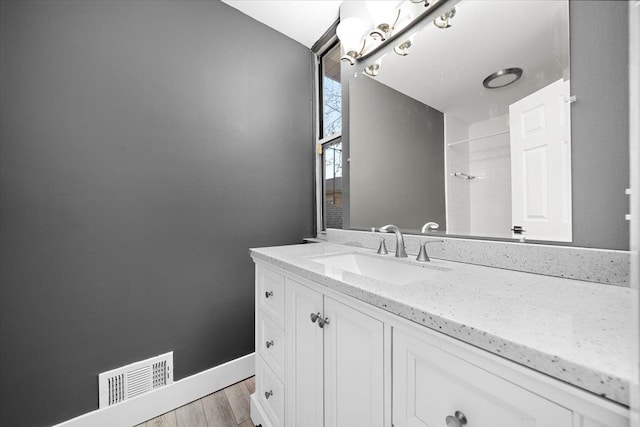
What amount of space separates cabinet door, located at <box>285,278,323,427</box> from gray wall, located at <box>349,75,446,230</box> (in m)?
0.73

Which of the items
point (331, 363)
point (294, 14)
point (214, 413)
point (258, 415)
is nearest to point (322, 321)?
point (331, 363)

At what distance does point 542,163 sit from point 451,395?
814 mm

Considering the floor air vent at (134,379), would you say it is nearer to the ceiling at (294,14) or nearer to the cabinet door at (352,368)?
the cabinet door at (352,368)

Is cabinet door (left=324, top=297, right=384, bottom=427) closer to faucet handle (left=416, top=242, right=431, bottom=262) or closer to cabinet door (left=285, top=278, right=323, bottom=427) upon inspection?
cabinet door (left=285, top=278, right=323, bottom=427)

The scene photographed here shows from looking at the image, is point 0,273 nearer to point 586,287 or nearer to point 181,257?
point 181,257

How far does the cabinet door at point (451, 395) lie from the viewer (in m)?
0.40

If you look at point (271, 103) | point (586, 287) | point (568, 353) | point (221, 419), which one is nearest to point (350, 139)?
point (271, 103)

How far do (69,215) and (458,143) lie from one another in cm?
185

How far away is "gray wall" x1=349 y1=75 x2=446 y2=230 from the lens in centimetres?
126

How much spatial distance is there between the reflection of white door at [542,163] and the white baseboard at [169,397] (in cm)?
179

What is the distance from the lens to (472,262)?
1.01 m

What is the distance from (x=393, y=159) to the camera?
149 cm

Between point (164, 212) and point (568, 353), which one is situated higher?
point (164, 212)

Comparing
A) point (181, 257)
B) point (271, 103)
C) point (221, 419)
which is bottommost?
point (221, 419)
